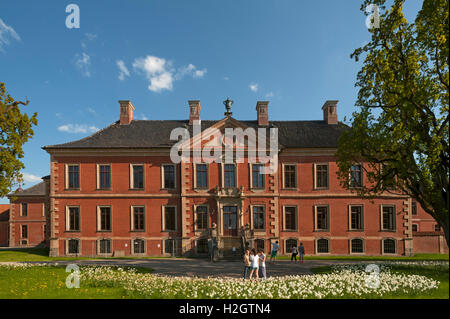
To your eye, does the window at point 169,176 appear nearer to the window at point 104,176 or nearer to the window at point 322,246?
the window at point 104,176

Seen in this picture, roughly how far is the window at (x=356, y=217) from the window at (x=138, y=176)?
20794 millimetres

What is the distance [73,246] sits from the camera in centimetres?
2789

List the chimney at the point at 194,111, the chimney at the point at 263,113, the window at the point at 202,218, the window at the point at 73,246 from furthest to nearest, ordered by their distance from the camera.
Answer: the chimney at the point at 263,113, the chimney at the point at 194,111, the window at the point at 202,218, the window at the point at 73,246

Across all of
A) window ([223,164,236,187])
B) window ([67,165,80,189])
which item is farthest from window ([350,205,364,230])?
window ([67,165,80,189])

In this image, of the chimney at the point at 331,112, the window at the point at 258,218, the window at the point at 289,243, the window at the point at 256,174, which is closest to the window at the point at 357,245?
the window at the point at 289,243

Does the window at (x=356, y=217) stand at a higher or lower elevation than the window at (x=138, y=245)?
higher

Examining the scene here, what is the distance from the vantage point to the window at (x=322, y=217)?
28609mm

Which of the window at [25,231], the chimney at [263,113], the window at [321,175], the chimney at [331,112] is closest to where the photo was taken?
the window at [321,175]

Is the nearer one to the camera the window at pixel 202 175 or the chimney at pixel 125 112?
the window at pixel 202 175

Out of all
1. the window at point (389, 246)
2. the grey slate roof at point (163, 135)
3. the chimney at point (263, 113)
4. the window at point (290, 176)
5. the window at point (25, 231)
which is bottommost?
the window at point (25, 231)

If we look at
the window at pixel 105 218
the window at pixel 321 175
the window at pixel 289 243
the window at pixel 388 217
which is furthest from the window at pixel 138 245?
the window at pixel 388 217

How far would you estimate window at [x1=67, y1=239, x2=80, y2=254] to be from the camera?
27750mm

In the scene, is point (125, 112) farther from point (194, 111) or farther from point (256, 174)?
point (256, 174)

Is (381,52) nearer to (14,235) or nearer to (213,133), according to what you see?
(213,133)
